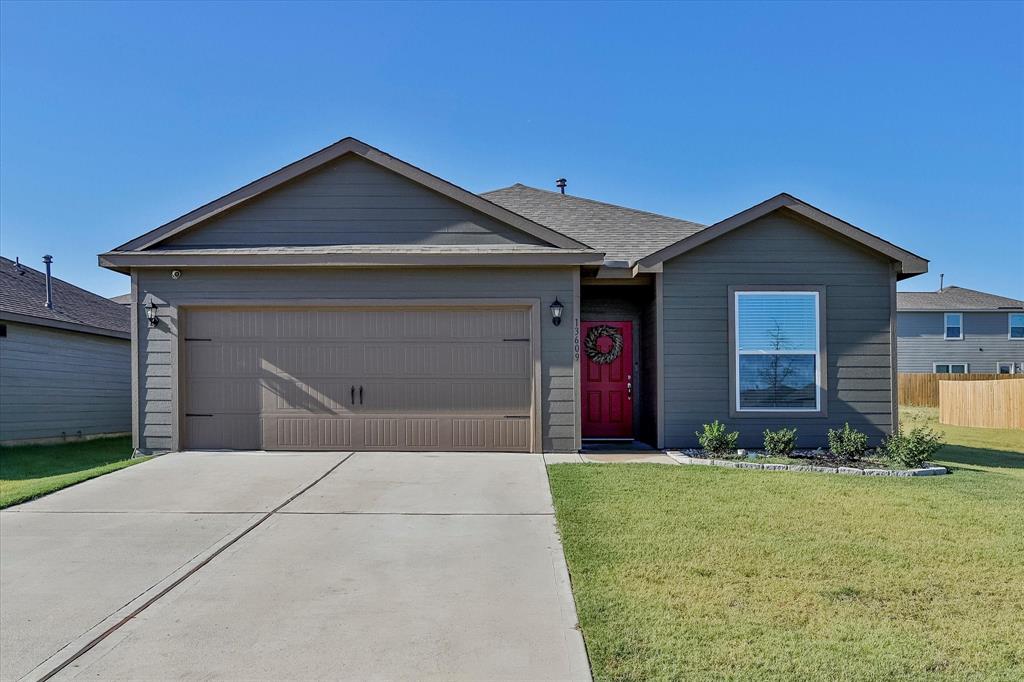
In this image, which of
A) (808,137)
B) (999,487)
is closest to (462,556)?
(999,487)

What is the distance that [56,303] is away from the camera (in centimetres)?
1388

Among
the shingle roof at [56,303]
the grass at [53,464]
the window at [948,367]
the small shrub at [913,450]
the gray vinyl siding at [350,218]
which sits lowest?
the grass at [53,464]

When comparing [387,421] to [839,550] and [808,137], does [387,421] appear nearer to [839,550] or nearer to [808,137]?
[839,550]

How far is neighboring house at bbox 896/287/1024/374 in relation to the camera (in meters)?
26.9

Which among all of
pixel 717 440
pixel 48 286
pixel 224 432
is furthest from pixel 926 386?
pixel 48 286

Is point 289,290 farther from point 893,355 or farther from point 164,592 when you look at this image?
point 893,355

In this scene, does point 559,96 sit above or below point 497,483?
above

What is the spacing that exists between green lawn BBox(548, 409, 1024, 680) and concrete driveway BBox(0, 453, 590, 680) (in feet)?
1.25

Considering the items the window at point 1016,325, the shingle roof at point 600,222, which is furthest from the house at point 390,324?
the window at point 1016,325

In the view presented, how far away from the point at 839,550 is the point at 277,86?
12519 mm

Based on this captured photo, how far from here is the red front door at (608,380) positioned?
10.5 metres

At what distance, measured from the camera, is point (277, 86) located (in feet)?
41.1

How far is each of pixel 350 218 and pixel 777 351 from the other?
6485 mm

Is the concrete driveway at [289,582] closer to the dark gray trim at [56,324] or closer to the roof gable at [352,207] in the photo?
the roof gable at [352,207]
